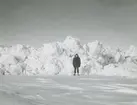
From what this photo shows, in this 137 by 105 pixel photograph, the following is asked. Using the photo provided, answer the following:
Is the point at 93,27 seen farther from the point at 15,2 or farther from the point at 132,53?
the point at 15,2

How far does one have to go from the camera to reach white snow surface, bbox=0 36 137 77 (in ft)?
54.0

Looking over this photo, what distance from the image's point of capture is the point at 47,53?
1769cm

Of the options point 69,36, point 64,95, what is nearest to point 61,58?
point 69,36

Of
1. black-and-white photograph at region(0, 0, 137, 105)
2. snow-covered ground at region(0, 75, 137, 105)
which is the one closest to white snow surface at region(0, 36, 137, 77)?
black-and-white photograph at region(0, 0, 137, 105)

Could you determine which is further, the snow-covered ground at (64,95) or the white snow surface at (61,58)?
the white snow surface at (61,58)

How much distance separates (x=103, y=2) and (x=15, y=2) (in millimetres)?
5047

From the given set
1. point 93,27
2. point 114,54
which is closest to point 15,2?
point 93,27

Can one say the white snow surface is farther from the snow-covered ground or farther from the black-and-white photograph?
the snow-covered ground

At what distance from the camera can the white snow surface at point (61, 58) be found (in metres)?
16.5

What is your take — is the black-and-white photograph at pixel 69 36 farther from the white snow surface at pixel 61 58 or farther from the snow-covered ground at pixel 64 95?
the snow-covered ground at pixel 64 95

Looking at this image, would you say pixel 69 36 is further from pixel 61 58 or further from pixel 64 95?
pixel 64 95

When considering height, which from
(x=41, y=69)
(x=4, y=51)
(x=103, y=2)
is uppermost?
(x=103, y=2)

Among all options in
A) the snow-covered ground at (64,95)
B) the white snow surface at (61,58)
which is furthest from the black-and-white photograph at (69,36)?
the snow-covered ground at (64,95)

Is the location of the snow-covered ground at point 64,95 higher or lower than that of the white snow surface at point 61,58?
lower
